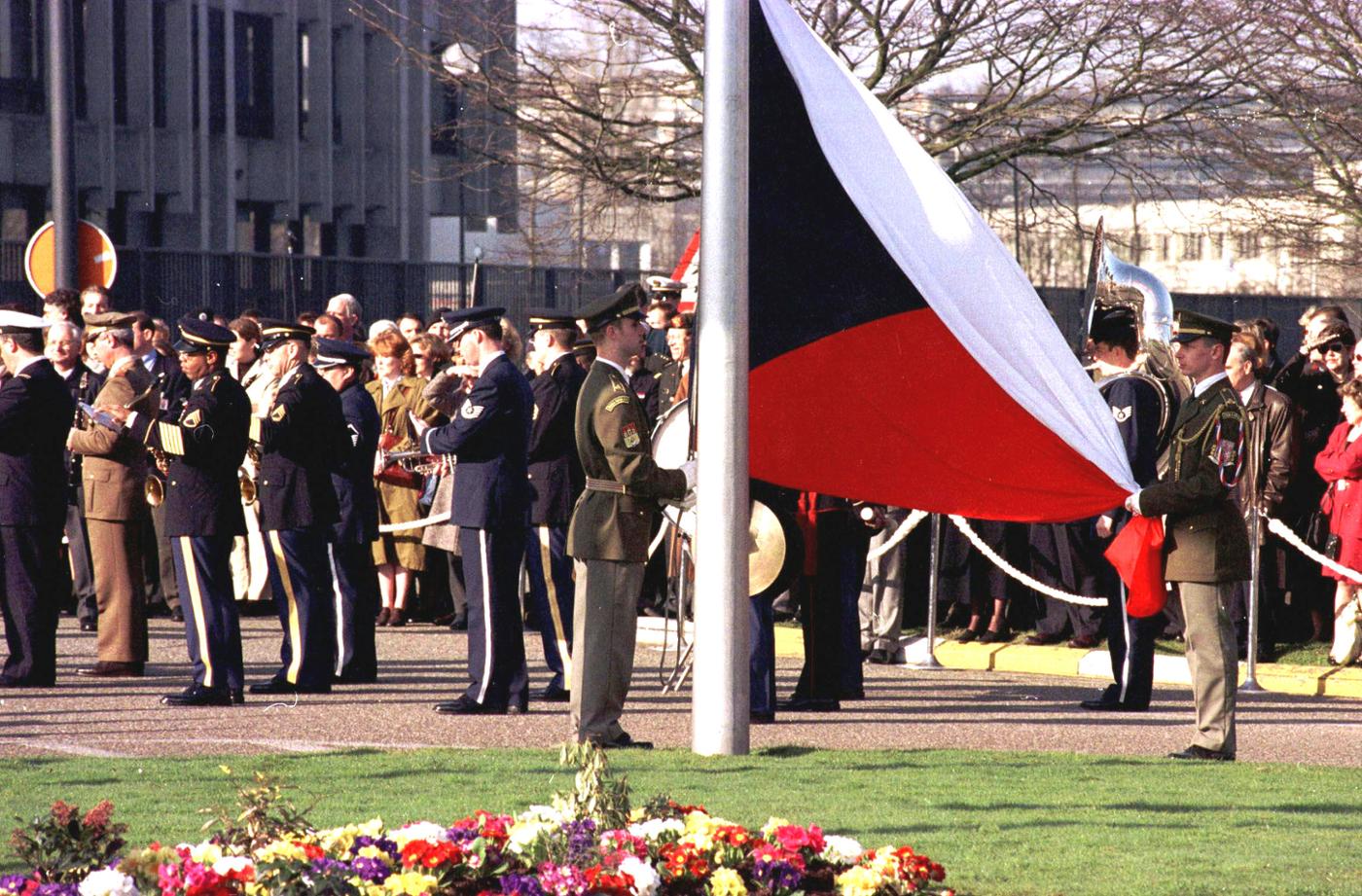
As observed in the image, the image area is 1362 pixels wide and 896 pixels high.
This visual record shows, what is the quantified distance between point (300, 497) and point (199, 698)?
49.2 inches

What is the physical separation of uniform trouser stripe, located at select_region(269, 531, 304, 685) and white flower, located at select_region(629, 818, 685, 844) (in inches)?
255

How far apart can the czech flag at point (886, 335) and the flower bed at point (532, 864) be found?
3526 mm

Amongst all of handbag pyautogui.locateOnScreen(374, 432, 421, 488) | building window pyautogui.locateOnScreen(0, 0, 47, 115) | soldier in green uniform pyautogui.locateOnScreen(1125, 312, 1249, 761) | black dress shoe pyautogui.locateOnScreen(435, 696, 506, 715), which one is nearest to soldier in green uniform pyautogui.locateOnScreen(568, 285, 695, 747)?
black dress shoe pyautogui.locateOnScreen(435, 696, 506, 715)

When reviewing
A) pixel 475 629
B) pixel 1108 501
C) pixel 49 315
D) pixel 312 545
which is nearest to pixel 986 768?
pixel 1108 501

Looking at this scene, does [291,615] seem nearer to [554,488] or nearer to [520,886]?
[554,488]

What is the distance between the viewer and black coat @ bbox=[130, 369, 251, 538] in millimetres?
11492

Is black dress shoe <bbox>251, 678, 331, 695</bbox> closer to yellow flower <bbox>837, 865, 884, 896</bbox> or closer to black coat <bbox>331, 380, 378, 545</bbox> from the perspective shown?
black coat <bbox>331, 380, 378, 545</bbox>

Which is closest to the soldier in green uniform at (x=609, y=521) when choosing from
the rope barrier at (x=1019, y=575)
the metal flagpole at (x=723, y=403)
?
the metal flagpole at (x=723, y=403)

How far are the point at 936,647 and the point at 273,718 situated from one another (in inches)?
212

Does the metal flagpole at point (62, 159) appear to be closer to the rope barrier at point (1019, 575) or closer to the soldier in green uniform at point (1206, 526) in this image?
the rope barrier at point (1019, 575)

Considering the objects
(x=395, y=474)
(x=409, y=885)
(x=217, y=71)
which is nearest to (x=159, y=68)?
(x=217, y=71)

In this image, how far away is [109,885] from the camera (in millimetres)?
5273

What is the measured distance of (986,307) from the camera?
934cm

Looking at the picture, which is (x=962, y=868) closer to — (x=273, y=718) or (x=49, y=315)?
(x=273, y=718)
